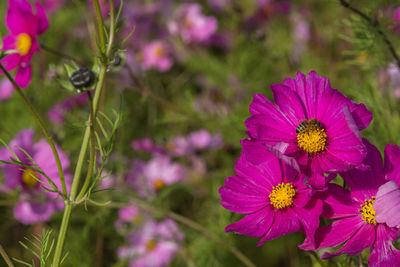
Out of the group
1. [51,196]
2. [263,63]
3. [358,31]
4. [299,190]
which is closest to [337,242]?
[299,190]

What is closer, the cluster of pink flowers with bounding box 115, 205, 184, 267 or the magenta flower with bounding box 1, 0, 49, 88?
the magenta flower with bounding box 1, 0, 49, 88

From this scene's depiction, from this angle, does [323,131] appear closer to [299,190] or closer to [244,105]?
[299,190]

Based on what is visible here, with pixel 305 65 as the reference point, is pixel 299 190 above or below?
above

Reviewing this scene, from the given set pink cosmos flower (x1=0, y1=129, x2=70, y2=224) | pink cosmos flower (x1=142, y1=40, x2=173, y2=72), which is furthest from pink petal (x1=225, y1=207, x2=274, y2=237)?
pink cosmos flower (x1=142, y1=40, x2=173, y2=72)

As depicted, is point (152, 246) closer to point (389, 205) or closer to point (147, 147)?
point (147, 147)

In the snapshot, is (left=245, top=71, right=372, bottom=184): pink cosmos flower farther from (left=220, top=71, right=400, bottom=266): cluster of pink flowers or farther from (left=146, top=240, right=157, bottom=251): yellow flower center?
(left=146, top=240, right=157, bottom=251): yellow flower center

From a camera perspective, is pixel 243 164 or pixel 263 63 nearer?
pixel 243 164
